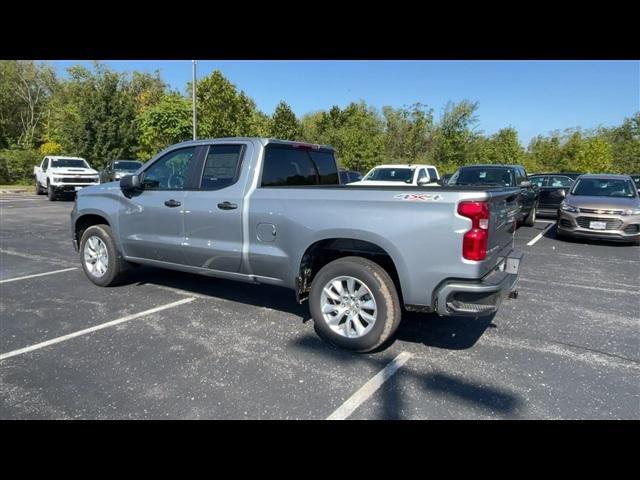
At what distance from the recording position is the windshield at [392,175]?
13980 mm

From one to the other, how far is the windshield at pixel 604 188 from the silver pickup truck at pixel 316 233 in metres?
7.85

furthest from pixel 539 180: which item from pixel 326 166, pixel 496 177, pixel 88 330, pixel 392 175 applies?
pixel 88 330

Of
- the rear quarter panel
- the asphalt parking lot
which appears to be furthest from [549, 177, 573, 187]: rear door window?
the rear quarter panel

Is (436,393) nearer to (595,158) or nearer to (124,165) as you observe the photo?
(124,165)

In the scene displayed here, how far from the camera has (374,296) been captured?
3.69 metres

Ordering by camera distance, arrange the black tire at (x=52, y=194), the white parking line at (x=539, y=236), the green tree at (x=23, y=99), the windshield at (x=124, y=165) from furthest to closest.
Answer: the green tree at (x=23, y=99) < the windshield at (x=124, y=165) < the black tire at (x=52, y=194) < the white parking line at (x=539, y=236)

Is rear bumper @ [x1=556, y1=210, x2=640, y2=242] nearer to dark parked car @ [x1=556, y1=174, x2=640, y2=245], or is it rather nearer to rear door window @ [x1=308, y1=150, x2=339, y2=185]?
dark parked car @ [x1=556, y1=174, x2=640, y2=245]

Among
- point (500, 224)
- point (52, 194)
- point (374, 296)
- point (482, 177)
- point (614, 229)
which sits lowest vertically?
point (614, 229)

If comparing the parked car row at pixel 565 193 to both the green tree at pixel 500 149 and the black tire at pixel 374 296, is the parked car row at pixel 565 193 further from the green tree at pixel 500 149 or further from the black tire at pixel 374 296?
the green tree at pixel 500 149

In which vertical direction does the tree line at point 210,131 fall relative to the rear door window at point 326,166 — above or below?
above

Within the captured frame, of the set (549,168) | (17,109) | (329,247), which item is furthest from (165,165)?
(17,109)

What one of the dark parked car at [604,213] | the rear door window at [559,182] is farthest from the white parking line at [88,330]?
the rear door window at [559,182]

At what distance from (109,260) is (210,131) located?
21.6 metres
